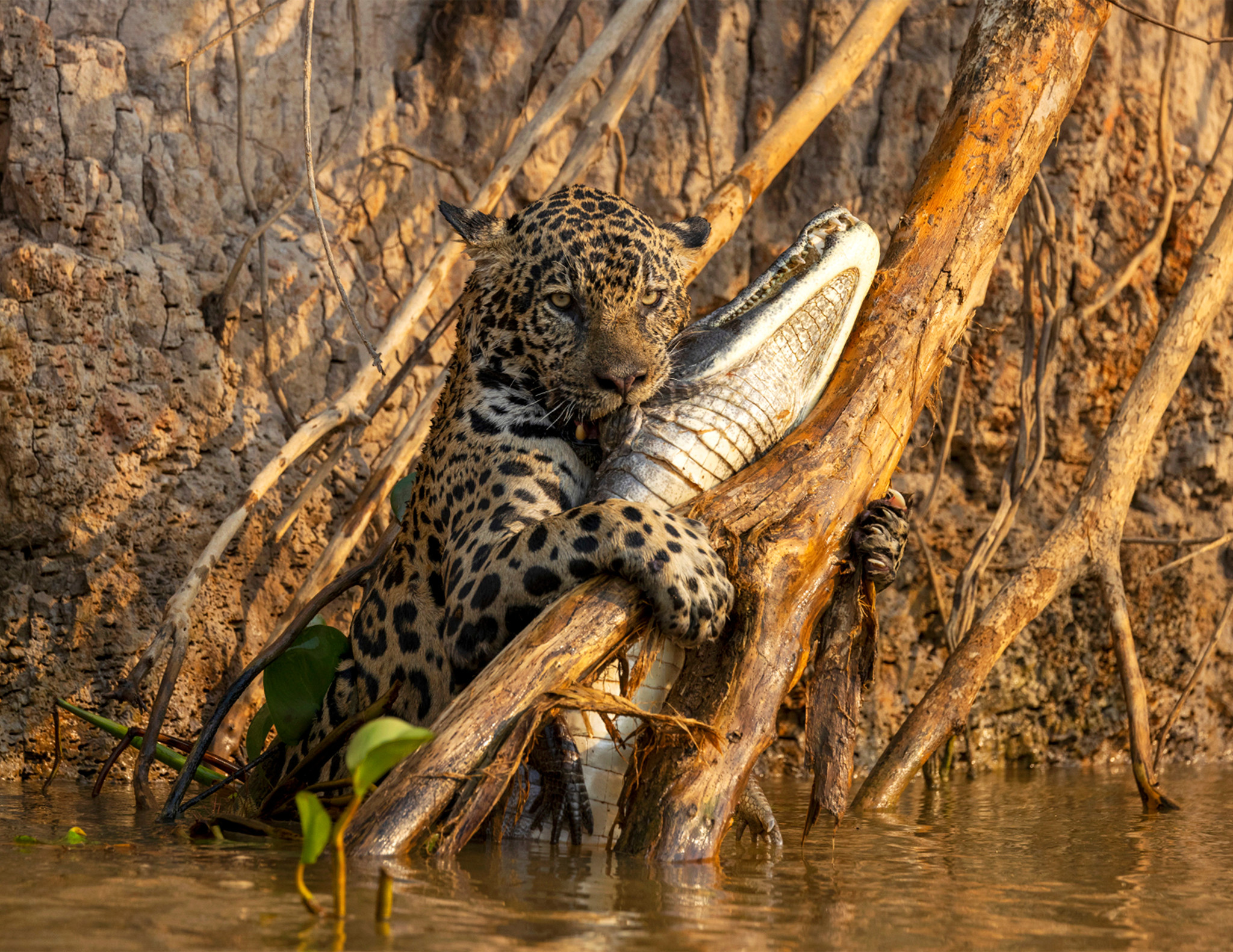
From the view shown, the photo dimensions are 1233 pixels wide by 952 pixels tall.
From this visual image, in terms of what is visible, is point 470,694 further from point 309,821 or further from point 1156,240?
point 1156,240

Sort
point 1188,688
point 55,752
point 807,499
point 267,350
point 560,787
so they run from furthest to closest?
point 267,350 < point 1188,688 < point 55,752 < point 807,499 < point 560,787

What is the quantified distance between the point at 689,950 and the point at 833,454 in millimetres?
1737

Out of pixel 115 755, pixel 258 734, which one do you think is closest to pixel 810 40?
pixel 258 734

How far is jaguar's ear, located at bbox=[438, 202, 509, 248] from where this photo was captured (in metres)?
3.95

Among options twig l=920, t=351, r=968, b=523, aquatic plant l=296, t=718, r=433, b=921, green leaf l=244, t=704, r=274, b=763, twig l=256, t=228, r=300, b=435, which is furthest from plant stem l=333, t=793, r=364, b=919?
twig l=920, t=351, r=968, b=523

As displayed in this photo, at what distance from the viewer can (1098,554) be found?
476 centimetres

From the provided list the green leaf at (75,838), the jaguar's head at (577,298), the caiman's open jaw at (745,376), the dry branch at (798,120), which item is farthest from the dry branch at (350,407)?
the caiman's open jaw at (745,376)

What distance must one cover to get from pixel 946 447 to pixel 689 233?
237 centimetres

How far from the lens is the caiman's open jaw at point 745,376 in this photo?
132 inches

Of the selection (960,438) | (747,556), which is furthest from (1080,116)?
(747,556)

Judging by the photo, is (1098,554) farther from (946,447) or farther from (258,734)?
(258,734)

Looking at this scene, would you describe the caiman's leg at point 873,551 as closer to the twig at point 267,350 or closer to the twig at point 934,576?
the twig at point 934,576

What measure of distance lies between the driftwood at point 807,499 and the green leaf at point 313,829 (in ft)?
1.98

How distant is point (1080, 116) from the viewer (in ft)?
21.6
